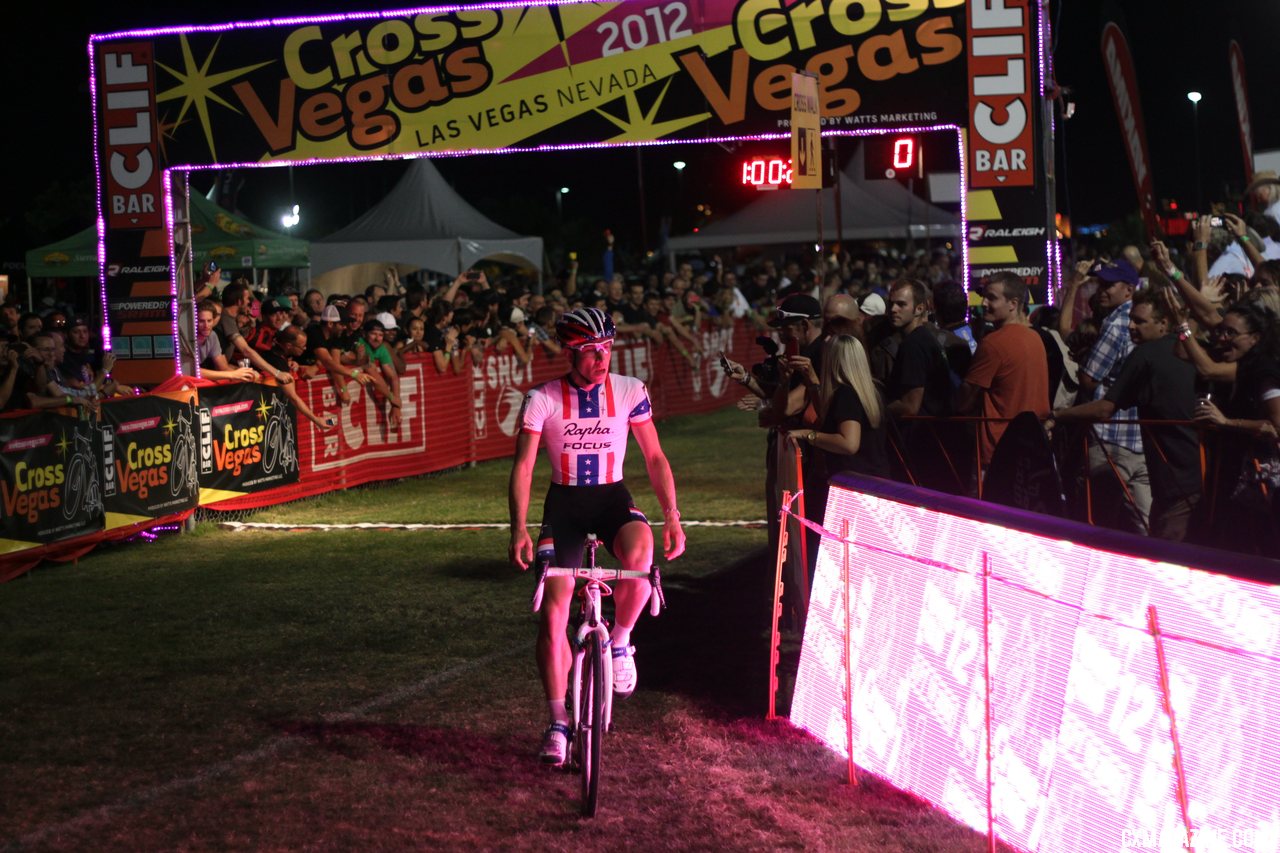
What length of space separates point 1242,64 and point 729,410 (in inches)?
411

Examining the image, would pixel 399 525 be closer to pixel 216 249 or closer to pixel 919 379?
pixel 919 379

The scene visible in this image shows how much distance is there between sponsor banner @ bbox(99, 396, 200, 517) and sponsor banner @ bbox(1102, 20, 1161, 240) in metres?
9.11

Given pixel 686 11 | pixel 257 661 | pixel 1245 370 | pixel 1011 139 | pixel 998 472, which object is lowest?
pixel 257 661

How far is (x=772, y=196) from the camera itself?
40.4 metres

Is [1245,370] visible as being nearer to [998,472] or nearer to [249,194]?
[998,472]

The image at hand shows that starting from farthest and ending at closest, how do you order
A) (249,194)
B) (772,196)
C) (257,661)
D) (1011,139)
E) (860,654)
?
1. (249,194)
2. (772,196)
3. (1011,139)
4. (257,661)
5. (860,654)

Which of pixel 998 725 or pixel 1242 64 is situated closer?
pixel 998 725

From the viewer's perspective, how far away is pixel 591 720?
5977 mm

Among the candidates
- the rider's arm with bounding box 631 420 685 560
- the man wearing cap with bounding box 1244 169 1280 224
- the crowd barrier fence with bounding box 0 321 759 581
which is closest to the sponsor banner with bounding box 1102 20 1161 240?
the man wearing cap with bounding box 1244 169 1280 224

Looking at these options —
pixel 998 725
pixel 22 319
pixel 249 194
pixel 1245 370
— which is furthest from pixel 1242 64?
pixel 249 194

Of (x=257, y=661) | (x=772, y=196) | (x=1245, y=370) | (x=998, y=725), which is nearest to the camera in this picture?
(x=998, y=725)

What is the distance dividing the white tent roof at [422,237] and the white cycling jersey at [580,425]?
1029 inches

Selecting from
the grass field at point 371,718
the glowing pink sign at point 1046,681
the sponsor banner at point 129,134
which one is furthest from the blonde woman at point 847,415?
the sponsor banner at point 129,134

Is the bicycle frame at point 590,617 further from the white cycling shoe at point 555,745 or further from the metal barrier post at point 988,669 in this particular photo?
the metal barrier post at point 988,669
